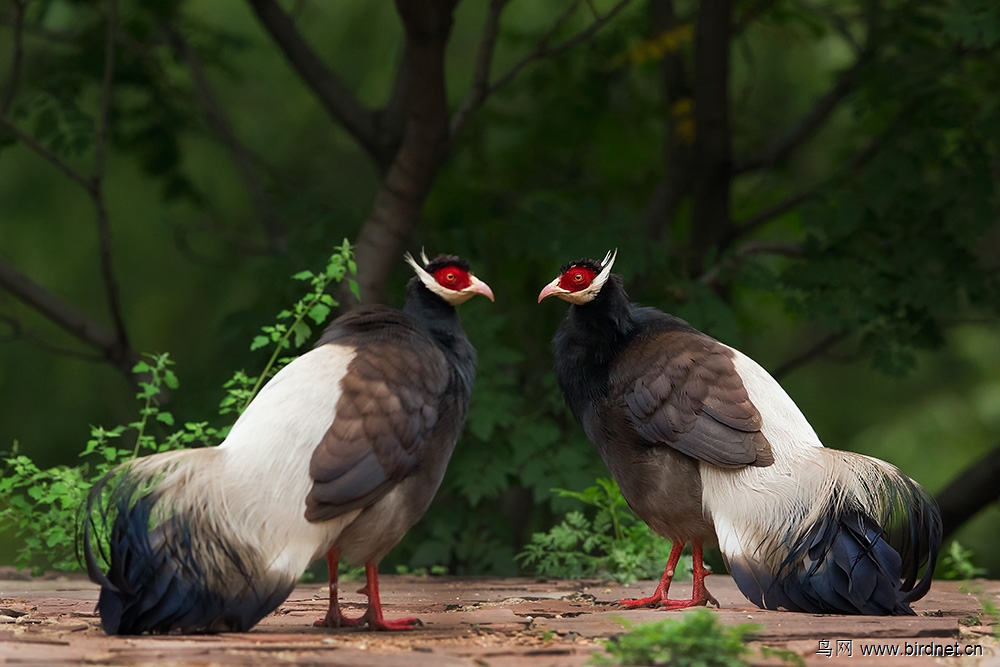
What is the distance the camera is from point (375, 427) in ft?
13.2

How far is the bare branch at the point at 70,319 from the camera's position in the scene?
7.18m

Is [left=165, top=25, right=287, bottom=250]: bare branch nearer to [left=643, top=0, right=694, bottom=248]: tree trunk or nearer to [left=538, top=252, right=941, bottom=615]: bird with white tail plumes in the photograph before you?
[left=643, top=0, right=694, bottom=248]: tree trunk

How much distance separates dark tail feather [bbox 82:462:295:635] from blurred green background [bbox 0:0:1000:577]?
278 centimetres

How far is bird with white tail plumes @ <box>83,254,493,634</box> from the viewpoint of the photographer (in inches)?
145

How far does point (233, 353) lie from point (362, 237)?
1.13 meters

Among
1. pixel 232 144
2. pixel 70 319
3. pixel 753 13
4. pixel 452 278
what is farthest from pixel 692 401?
pixel 232 144

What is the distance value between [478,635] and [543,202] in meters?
3.95

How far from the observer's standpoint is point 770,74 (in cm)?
1026

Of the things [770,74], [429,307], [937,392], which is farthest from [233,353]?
[937,392]

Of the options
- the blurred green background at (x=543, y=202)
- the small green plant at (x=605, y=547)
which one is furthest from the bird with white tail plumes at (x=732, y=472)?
the blurred green background at (x=543, y=202)

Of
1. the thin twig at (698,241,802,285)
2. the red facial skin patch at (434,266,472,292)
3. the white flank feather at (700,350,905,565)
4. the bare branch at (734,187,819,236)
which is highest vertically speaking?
the bare branch at (734,187,819,236)

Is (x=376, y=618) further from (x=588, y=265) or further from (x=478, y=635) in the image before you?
(x=588, y=265)

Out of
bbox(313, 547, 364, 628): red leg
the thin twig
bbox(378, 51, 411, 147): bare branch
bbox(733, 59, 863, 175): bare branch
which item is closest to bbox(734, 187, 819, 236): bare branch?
the thin twig

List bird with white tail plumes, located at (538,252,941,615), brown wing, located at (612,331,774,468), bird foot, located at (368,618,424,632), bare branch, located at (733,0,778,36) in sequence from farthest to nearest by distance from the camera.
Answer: bare branch, located at (733,0,778,36) < brown wing, located at (612,331,774,468) < bird with white tail plumes, located at (538,252,941,615) < bird foot, located at (368,618,424,632)
